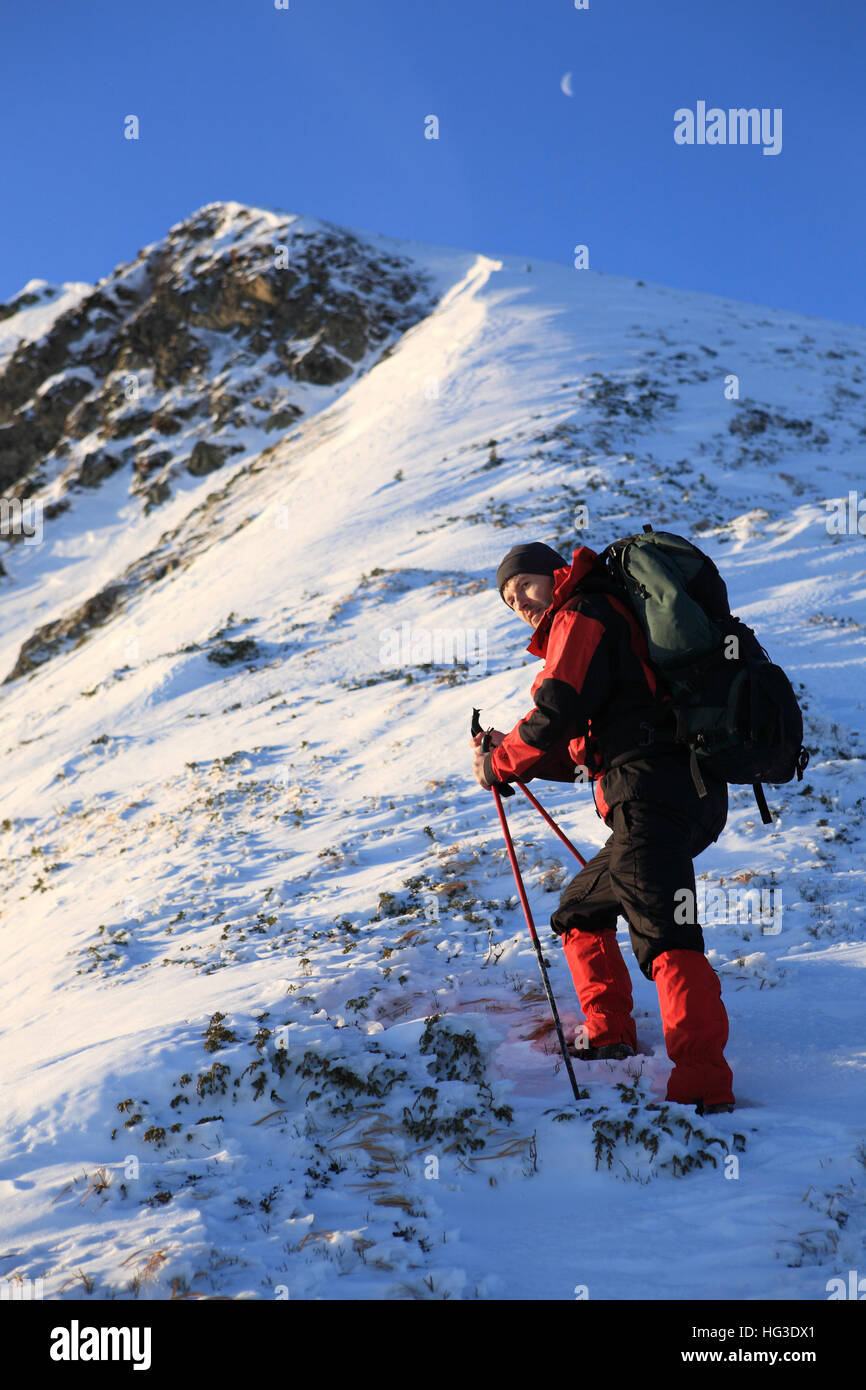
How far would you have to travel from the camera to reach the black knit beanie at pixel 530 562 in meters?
4.24

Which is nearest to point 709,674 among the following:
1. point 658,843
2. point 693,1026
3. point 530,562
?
point 658,843

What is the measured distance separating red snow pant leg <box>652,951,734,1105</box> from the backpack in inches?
31.6

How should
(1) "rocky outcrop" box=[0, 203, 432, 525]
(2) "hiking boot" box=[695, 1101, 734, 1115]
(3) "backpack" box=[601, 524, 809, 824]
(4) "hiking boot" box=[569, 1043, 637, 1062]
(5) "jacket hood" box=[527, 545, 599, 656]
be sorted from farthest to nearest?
(1) "rocky outcrop" box=[0, 203, 432, 525] < (4) "hiking boot" box=[569, 1043, 637, 1062] < (5) "jacket hood" box=[527, 545, 599, 656] < (2) "hiking boot" box=[695, 1101, 734, 1115] < (3) "backpack" box=[601, 524, 809, 824]

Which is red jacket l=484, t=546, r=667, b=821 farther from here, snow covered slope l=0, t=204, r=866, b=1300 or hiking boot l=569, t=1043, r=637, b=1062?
snow covered slope l=0, t=204, r=866, b=1300

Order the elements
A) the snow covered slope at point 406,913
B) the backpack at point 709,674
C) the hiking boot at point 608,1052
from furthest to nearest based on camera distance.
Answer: the hiking boot at point 608,1052, the backpack at point 709,674, the snow covered slope at point 406,913

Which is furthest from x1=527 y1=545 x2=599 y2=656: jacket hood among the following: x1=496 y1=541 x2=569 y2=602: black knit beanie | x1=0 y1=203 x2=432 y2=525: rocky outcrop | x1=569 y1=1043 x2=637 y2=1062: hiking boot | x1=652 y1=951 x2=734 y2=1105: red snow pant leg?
x1=0 y1=203 x2=432 y2=525: rocky outcrop

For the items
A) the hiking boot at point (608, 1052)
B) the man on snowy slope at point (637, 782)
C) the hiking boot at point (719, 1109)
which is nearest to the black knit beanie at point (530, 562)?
the man on snowy slope at point (637, 782)

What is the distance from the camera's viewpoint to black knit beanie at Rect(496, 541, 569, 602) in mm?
4238

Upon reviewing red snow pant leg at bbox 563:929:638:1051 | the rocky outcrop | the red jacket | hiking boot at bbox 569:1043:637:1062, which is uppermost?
the rocky outcrop

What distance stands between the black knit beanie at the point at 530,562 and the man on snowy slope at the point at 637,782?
156mm

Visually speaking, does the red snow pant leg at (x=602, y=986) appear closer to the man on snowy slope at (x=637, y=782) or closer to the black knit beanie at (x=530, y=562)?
the man on snowy slope at (x=637, y=782)
